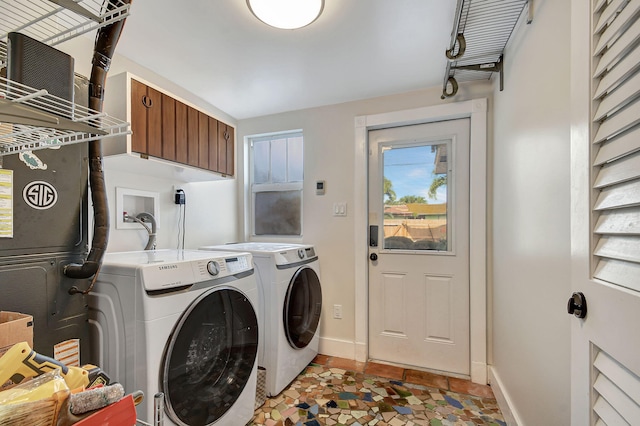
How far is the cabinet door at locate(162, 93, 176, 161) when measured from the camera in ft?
5.28

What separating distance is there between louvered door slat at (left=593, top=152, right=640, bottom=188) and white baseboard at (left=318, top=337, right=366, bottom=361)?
80.8 inches

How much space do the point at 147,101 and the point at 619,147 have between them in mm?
1898

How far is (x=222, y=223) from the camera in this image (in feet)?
8.38

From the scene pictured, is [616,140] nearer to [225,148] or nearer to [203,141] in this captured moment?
[203,141]

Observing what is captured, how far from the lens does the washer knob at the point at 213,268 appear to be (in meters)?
1.20

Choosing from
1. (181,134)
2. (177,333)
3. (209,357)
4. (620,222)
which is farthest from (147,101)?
(620,222)

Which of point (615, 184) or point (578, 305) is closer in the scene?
point (615, 184)

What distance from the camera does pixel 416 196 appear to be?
2.25 meters

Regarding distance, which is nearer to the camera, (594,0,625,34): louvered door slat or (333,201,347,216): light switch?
(594,0,625,34): louvered door slat

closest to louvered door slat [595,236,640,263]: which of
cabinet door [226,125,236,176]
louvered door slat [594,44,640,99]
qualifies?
louvered door slat [594,44,640,99]

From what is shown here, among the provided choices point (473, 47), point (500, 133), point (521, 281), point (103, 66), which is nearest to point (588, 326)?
point (521, 281)

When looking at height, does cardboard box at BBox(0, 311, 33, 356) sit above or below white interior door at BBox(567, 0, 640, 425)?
below

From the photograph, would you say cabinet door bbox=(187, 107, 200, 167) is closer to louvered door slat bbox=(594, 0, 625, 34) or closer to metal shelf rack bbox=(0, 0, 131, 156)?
metal shelf rack bbox=(0, 0, 131, 156)

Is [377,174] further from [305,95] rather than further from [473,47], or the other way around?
[473,47]
